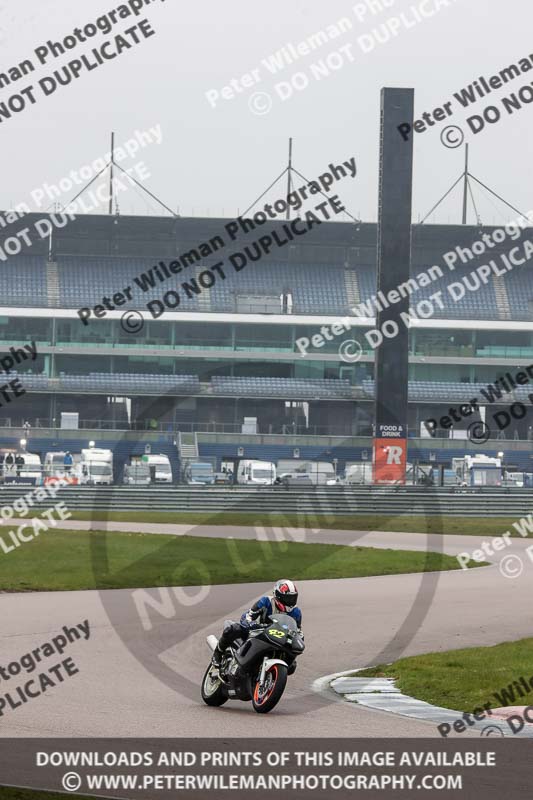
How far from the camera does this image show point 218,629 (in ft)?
64.7

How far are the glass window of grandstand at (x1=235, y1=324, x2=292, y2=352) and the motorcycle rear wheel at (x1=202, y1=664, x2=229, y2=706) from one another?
2803 inches

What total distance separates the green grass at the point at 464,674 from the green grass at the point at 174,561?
9.95m

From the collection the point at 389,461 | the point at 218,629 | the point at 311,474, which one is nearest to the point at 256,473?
the point at 311,474

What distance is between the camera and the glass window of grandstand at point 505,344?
85.3 metres

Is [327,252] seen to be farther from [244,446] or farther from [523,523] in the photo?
[523,523]

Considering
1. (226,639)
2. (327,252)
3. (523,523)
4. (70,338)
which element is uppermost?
(327,252)

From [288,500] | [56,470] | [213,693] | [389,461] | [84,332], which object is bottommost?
[288,500]

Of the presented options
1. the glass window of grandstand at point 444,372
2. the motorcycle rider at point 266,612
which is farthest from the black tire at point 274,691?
the glass window of grandstand at point 444,372

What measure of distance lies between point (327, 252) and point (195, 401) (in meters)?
16.4

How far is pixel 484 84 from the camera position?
2299 inches

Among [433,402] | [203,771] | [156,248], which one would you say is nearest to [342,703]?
[203,771]

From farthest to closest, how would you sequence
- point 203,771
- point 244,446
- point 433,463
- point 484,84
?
point 244,446 → point 433,463 → point 484,84 → point 203,771

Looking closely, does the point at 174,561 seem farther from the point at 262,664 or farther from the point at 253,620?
the point at 262,664

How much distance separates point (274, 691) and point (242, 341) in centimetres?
7228
